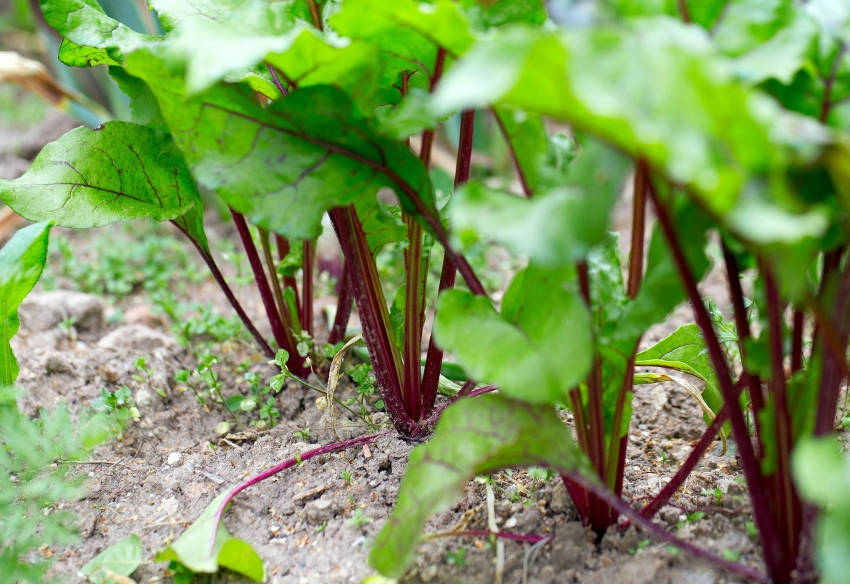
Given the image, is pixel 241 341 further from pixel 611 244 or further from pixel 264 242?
pixel 611 244

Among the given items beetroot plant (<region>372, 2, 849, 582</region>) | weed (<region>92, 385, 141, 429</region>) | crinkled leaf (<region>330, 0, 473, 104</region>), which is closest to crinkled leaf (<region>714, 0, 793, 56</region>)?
beetroot plant (<region>372, 2, 849, 582</region>)

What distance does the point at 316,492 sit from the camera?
118cm

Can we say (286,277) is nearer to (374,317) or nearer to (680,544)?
(374,317)

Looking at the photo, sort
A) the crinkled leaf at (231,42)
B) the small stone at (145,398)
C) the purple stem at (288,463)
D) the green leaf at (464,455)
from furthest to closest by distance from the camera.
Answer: the small stone at (145,398)
the purple stem at (288,463)
the green leaf at (464,455)
the crinkled leaf at (231,42)

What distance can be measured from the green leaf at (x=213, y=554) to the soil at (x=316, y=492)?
2.0 inches

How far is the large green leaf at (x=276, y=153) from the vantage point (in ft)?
3.16

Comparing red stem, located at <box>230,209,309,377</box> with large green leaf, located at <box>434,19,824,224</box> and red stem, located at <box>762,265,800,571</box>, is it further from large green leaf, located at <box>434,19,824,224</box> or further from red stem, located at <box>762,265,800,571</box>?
red stem, located at <box>762,265,800,571</box>

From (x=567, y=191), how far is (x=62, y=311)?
1450 mm

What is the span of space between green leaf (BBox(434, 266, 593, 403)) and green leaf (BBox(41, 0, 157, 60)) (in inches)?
27.0

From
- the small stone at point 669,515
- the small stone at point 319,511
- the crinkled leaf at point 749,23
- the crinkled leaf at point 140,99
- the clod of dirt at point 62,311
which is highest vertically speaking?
the crinkled leaf at point 749,23

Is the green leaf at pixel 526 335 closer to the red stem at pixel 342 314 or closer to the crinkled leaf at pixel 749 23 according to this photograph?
the crinkled leaf at pixel 749 23

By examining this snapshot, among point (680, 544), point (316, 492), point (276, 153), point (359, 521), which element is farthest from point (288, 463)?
point (680, 544)

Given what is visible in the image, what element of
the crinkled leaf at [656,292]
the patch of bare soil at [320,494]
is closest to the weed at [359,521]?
the patch of bare soil at [320,494]

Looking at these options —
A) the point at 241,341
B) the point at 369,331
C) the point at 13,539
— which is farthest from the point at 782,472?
the point at 241,341
